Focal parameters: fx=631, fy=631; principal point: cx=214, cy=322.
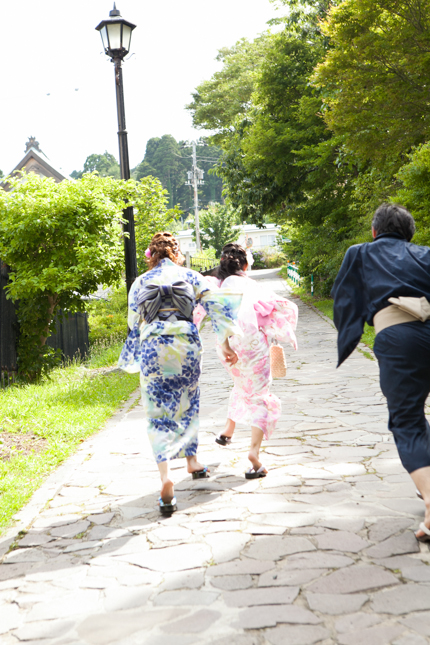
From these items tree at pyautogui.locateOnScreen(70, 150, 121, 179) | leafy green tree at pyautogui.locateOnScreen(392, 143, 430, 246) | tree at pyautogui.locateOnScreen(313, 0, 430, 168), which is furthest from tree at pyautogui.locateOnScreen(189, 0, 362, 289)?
tree at pyautogui.locateOnScreen(70, 150, 121, 179)

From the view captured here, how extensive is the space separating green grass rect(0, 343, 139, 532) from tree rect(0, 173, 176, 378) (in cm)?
103

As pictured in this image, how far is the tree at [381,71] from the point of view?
33.7 ft

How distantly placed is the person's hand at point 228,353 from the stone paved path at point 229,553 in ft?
3.08

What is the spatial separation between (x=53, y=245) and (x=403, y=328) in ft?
24.9

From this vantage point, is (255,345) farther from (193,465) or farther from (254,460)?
(193,465)

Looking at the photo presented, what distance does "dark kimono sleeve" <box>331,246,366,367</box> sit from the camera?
12.9 feet

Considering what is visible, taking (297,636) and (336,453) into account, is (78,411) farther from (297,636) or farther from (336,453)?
(297,636)

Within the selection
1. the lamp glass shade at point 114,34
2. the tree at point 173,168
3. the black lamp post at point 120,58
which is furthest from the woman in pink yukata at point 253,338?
the tree at point 173,168

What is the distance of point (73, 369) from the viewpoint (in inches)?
436

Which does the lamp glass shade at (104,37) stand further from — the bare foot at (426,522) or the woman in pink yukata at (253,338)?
the bare foot at (426,522)

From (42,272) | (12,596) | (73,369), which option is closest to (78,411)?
(42,272)

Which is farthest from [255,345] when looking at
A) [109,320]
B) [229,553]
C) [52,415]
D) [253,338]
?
[109,320]

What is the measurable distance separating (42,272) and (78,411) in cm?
289

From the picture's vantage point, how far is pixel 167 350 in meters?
4.55
